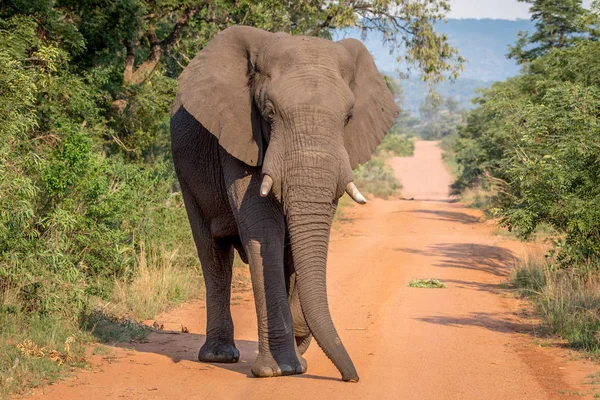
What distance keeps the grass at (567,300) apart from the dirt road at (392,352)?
270 millimetres

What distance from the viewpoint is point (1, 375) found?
6570 mm

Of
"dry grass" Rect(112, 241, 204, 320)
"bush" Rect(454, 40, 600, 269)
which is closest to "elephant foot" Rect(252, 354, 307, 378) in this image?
"dry grass" Rect(112, 241, 204, 320)

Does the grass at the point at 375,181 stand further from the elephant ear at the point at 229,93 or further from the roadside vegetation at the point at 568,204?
the elephant ear at the point at 229,93

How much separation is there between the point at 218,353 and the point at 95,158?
301cm

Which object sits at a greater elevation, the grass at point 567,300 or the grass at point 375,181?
the grass at point 567,300

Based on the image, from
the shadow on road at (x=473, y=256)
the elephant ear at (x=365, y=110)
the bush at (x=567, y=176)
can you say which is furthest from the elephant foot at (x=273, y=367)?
the shadow on road at (x=473, y=256)

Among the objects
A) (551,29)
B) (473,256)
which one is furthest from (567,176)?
(551,29)

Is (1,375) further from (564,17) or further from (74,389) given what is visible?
(564,17)

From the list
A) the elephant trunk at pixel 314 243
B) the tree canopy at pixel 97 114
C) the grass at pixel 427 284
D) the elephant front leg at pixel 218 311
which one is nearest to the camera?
the elephant trunk at pixel 314 243

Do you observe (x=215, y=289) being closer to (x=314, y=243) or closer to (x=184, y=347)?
(x=184, y=347)

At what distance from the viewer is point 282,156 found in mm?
6727

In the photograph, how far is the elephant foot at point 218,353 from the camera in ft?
26.5

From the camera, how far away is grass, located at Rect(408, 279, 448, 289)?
42.6 feet

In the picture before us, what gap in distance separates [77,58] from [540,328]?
779 cm
